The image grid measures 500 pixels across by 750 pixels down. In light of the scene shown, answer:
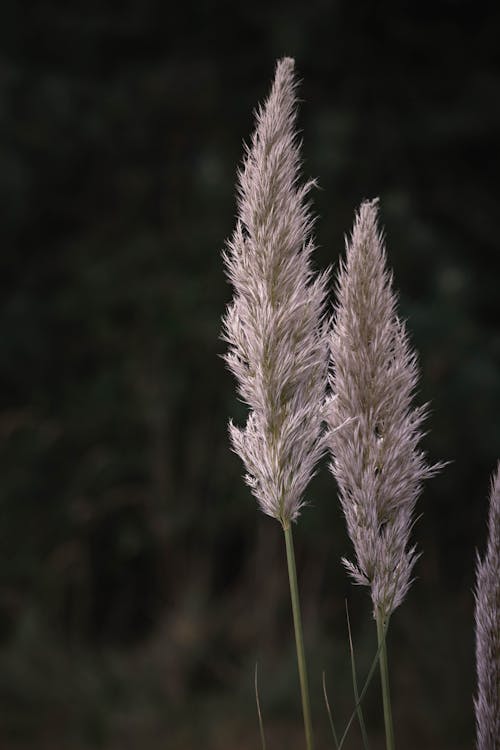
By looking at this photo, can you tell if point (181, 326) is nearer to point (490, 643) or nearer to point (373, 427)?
point (373, 427)

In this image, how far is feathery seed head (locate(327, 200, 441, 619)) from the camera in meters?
1.14

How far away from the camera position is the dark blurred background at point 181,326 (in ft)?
15.2

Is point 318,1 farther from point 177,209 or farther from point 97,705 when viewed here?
point 97,705

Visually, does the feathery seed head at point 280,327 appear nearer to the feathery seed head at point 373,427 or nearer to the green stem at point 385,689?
the feathery seed head at point 373,427

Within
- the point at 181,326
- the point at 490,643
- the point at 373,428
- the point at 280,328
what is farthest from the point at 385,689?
the point at 181,326

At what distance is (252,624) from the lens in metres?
5.03

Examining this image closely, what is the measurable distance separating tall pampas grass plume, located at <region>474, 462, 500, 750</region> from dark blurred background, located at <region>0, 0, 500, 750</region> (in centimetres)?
326

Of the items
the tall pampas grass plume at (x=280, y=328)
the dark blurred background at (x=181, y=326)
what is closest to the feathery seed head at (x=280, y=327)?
the tall pampas grass plume at (x=280, y=328)

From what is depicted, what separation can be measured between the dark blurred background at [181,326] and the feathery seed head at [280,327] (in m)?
3.29

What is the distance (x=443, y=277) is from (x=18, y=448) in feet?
8.47

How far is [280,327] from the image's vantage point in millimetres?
1134

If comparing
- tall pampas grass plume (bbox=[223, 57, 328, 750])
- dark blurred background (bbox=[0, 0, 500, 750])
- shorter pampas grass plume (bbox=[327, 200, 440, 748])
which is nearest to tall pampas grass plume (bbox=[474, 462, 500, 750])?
shorter pampas grass plume (bbox=[327, 200, 440, 748])

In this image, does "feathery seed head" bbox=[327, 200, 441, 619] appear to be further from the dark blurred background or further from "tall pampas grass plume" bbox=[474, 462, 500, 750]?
the dark blurred background

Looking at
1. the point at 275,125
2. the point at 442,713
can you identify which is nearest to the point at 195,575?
the point at 442,713
